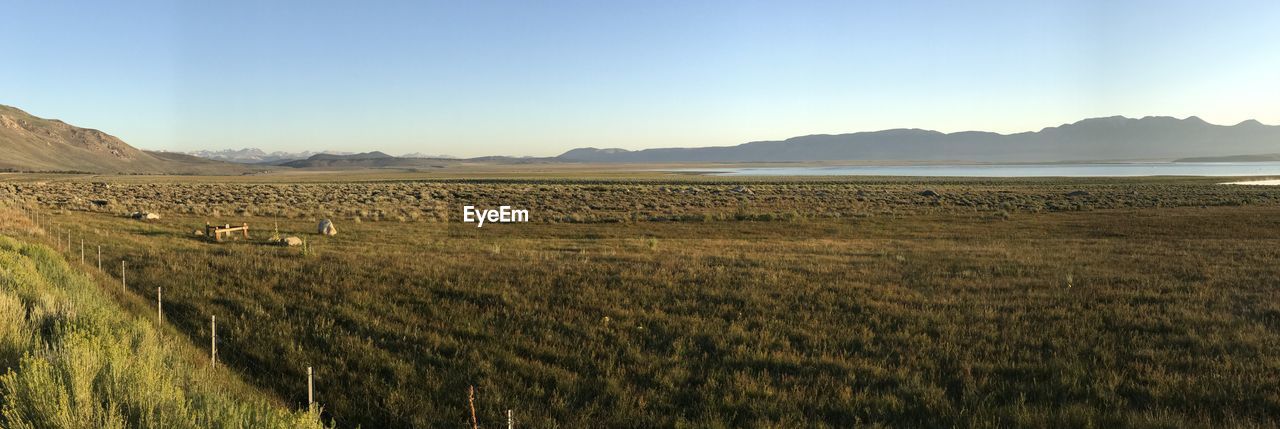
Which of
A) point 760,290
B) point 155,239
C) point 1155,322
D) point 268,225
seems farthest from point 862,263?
point 268,225

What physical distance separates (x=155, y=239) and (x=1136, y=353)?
23.6 meters

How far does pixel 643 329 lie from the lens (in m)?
8.09

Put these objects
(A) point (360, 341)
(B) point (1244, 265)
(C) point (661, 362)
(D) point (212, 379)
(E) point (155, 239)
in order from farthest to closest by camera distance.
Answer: (E) point (155, 239), (B) point (1244, 265), (A) point (360, 341), (C) point (661, 362), (D) point (212, 379)

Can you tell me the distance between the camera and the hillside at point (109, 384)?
12.3 feet

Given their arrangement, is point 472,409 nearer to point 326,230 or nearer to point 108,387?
point 108,387

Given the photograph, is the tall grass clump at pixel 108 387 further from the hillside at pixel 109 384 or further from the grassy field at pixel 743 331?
the grassy field at pixel 743 331

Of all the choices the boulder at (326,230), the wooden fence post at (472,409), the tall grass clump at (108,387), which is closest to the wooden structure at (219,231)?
the boulder at (326,230)

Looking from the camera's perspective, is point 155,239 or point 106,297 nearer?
point 106,297

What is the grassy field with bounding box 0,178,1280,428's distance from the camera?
222 inches

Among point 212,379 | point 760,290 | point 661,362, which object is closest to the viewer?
point 212,379

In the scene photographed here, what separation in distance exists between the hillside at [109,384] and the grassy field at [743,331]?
1.00 m

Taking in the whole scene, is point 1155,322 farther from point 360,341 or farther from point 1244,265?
point 360,341

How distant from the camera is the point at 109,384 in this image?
416cm

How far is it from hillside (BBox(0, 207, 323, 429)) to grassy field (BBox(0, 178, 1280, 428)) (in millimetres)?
1001
